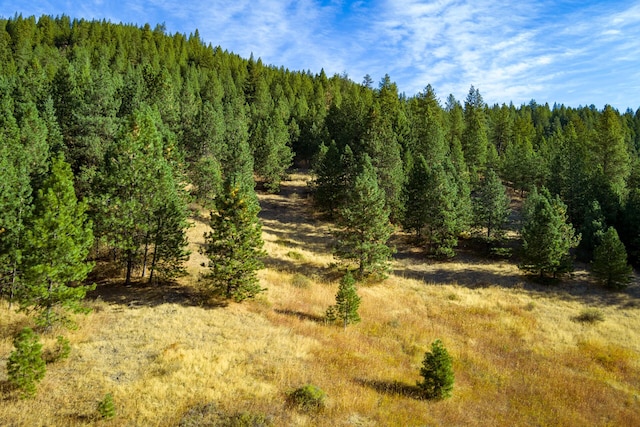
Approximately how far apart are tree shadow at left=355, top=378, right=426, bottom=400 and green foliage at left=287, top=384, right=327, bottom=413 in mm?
2917

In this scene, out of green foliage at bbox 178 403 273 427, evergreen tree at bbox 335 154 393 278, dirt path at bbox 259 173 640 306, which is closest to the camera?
green foliage at bbox 178 403 273 427

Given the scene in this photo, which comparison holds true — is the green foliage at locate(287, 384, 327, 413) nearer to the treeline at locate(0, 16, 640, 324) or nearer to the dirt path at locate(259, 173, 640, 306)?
the treeline at locate(0, 16, 640, 324)

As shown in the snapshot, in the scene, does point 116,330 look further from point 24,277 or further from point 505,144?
point 505,144

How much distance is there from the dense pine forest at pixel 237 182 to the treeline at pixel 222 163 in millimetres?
198

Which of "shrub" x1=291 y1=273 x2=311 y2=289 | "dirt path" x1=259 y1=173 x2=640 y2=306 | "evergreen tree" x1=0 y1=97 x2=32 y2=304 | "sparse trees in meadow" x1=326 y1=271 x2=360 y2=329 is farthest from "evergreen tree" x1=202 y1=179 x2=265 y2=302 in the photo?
"dirt path" x1=259 y1=173 x2=640 y2=306

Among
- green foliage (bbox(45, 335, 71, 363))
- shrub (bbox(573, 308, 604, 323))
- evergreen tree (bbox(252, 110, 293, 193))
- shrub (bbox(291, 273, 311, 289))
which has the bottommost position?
green foliage (bbox(45, 335, 71, 363))

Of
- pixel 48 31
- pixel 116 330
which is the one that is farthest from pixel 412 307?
pixel 48 31

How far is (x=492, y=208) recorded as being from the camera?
46562mm

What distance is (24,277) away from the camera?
17469 millimetres

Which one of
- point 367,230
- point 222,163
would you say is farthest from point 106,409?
point 222,163

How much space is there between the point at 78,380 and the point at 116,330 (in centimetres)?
533

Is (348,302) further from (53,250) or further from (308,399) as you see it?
(53,250)

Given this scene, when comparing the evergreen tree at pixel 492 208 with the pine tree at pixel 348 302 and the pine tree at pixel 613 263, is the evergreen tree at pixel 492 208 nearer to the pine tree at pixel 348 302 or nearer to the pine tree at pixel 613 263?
the pine tree at pixel 613 263

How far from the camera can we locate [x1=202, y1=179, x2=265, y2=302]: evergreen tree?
2502 centimetres
